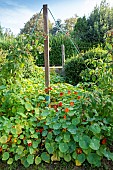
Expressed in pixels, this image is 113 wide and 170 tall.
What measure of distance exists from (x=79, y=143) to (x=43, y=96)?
80 centimetres

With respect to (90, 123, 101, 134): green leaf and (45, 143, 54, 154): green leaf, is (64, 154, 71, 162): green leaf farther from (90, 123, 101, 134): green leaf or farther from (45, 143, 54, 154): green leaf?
(90, 123, 101, 134): green leaf

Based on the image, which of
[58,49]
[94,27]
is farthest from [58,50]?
[94,27]

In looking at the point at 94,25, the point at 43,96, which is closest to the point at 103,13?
the point at 94,25

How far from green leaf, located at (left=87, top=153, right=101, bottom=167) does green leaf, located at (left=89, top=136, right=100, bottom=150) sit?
0.11 metres

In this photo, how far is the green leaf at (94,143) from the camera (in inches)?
64.6

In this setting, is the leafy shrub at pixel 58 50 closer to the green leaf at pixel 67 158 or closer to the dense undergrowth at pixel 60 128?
the dense undergrowth at pixel 60 128

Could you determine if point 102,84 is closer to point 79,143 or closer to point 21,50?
point 79,143

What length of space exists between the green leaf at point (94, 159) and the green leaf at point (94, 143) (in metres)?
0.11

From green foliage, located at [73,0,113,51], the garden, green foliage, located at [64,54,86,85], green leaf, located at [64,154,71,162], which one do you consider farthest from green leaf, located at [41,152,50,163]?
green foliage, located at [73,0,113,51]

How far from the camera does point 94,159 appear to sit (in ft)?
5.59

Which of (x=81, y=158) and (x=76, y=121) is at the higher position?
(x=76, y=121)

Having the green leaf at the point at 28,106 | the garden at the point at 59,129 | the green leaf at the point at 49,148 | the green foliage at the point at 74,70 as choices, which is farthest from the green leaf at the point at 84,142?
the green foliage at the point at 74,70

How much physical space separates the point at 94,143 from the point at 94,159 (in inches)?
5.7

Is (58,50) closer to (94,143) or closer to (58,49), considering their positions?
(58,49)
